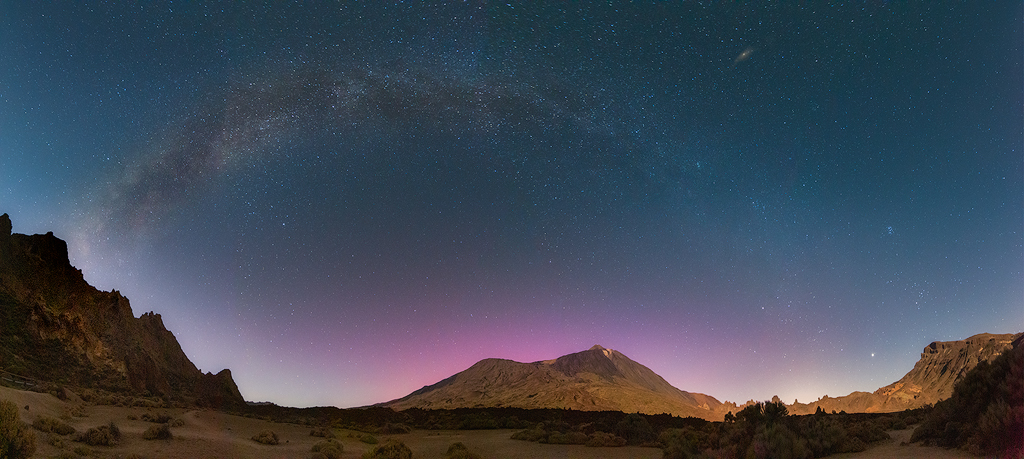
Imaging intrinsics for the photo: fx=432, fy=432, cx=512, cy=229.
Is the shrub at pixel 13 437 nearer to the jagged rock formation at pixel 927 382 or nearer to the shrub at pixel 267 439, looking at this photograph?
the shrub at pixel 267 439

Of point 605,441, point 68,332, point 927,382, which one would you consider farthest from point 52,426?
point 927,382

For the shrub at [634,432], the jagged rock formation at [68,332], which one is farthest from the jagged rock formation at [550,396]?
the shrub at [634,432]

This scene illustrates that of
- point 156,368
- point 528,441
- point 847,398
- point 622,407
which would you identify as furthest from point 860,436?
point 847,398

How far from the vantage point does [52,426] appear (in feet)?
52.6

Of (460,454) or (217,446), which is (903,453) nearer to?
(460,454)

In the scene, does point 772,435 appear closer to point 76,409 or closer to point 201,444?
point 201,444

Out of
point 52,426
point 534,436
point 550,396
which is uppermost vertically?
point 52,426

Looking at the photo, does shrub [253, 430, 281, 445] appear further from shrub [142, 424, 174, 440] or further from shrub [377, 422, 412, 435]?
shrub [377, 422, 412, 435]

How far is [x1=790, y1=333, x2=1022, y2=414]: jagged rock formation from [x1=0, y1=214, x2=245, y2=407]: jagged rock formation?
453 feet

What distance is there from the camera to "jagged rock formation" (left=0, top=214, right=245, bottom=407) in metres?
40.6

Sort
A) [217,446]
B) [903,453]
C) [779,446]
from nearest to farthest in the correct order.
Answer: [903,453], [779,446], [217,446]

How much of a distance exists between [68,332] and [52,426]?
40.9 m

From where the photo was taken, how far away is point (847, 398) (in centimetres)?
13838

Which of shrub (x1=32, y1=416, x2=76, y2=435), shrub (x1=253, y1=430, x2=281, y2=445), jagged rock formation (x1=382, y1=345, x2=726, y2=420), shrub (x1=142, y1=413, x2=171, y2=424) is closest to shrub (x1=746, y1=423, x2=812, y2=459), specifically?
shrub (x1=253, y1=430, x2=281, y2=445)
